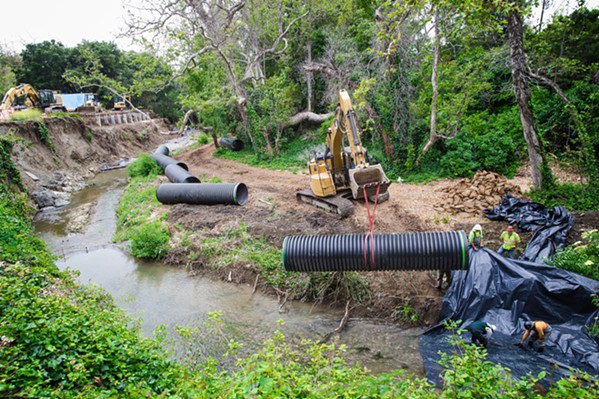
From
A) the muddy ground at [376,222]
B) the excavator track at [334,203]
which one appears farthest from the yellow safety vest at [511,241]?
the excavator track at [334,203]

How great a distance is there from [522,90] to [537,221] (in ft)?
12.4

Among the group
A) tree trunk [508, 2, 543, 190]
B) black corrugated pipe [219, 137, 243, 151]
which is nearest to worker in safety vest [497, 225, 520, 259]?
tree trunk [508, 2, 543, 190]

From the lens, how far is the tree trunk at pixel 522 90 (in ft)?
30.3

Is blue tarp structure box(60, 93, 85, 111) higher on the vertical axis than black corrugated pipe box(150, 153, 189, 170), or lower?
higher

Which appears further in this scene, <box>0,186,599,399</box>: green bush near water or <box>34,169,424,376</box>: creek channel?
<box>34,169,424,376</box>: creek channel

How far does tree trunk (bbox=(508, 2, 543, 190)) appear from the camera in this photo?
9.23 m

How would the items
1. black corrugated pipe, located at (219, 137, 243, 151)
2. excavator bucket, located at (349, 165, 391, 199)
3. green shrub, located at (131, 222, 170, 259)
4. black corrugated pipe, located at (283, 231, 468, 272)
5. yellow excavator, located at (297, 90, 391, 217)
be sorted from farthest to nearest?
black corrugated pipe, located at (219, 137, 243, 151), green shrub, located at (131, 222, 170, 259), excavator bucket, located at (349, 165, 391, 199), yellow excavator, located at (297, 90, 391, 217), black corrugated pipe, located at (283, 231, 468, 272)

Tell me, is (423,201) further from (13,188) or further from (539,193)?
(13,188)

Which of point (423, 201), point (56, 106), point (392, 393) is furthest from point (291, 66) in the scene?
point (392, 393)

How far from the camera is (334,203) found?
37.4 feet

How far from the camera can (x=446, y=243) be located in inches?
248

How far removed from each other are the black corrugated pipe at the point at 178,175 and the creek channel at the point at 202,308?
12.2 ft

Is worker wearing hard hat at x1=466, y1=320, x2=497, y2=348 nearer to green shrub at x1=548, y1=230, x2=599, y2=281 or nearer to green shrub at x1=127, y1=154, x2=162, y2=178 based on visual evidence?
green shrub at x1=548, y1=230, x2=599, y2=281

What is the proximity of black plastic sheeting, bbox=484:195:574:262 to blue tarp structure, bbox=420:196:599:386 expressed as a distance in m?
1.40
